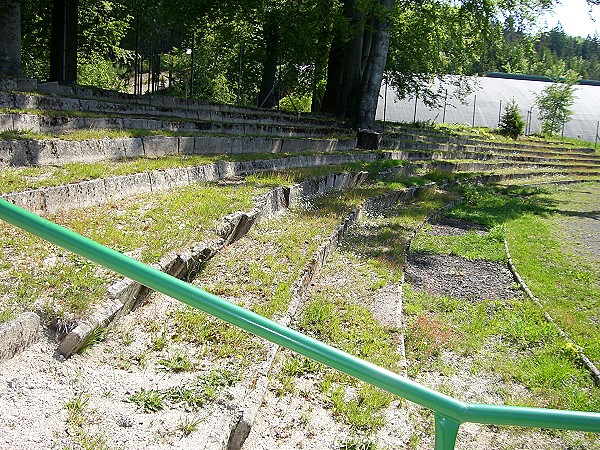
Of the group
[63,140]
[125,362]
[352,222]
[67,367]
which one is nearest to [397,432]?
[125,362]

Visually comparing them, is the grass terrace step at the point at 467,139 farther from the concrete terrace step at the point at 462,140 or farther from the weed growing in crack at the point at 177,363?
the weed growing in crack at the point at 177,363

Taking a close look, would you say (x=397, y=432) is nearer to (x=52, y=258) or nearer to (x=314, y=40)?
(x=52, y=258)

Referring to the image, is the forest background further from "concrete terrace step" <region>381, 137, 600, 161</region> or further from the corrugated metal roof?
the corrugated metal roof

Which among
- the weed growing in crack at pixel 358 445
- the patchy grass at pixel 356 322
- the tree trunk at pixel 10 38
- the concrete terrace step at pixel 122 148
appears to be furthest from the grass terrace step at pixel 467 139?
the weed growing in crack at pixel 358 445

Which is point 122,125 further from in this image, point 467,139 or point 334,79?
point 467,139

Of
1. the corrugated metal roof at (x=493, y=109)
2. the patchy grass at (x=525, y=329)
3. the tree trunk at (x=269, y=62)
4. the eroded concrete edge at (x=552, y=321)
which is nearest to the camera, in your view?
the patchy grass at (x=525, y=329)

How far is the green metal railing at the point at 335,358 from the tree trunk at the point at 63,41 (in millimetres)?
13253

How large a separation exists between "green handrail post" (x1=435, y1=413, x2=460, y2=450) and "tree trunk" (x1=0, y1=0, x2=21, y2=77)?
12432 mm

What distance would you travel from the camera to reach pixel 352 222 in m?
9.73

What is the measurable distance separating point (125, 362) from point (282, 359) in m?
→ 1.28

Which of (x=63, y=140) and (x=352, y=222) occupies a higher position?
(x=63, y=140)

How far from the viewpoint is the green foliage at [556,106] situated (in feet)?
166

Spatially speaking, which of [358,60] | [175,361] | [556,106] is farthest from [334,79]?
[556,106]

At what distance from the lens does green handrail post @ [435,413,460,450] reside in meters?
1.67
